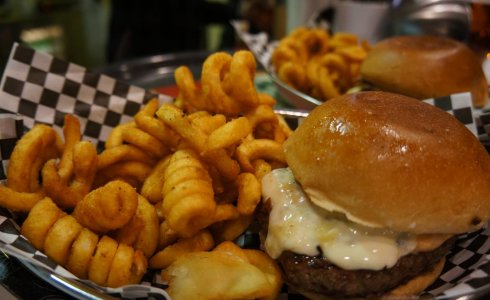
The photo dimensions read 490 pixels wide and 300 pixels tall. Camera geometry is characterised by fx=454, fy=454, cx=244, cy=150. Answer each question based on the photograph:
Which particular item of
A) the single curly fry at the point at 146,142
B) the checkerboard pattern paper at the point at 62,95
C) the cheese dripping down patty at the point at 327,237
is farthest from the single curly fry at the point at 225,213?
the checkerboard pattern paper at the point at 62,95

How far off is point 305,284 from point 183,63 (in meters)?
2.09

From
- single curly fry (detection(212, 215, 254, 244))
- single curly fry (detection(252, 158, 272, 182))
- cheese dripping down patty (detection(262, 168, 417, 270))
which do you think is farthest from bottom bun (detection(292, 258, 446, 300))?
single curly fry (detection(252, 158, 272, 182))

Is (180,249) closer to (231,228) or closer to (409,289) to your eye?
(231,228)

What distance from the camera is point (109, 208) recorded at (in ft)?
4.00

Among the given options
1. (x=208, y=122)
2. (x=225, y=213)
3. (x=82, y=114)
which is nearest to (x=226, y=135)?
(x=208, y=122)

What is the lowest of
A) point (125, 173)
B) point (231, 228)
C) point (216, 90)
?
point (231, 228)

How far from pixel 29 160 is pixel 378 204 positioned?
107 cm

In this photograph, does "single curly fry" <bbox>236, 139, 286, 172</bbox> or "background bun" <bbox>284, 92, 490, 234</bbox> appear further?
"single curly fry" <bbox>236, 139, 286, 172</bbox>

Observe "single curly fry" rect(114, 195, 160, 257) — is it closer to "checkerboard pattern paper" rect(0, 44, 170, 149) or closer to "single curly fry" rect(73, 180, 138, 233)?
"single curly fry" rect(73, 180, 138, 233)

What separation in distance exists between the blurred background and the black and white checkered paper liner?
3.64 ft

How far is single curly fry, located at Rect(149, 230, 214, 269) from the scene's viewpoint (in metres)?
1.31

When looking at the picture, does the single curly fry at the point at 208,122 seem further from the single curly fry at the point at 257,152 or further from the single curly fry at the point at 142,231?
the single curly fry at the point at 142,231

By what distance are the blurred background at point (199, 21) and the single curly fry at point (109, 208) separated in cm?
188

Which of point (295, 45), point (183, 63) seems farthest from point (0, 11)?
point (295, 45)
